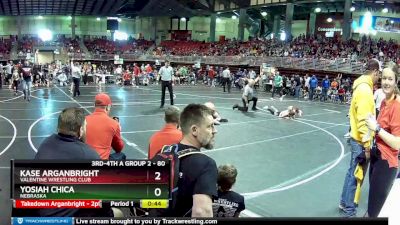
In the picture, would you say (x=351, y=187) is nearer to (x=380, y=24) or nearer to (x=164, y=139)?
(x=164, y=139)

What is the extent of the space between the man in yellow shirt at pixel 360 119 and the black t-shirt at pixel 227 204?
6.71ft

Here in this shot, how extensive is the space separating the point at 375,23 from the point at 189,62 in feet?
62.9

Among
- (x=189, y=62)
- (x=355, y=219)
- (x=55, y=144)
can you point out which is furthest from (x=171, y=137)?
(x=189, y=62)

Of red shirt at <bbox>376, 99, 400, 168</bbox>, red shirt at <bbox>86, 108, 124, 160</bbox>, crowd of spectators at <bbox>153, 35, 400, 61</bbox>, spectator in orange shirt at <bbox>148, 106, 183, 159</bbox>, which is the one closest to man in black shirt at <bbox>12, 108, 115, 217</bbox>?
spectator in orange shirt at <bbox>148, 106, 183, 159</bbox>

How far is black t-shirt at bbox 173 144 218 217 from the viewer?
8.50 feet

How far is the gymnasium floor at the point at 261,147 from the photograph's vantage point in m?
6.76

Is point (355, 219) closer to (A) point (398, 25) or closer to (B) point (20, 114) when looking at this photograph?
(B) point (20, 114)

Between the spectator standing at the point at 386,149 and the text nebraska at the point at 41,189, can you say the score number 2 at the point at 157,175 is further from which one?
the spectator standing at the point at 386,149

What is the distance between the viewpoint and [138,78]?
31.7 m

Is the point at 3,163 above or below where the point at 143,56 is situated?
below

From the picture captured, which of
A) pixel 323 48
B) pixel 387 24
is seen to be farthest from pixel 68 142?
pixel 387 24

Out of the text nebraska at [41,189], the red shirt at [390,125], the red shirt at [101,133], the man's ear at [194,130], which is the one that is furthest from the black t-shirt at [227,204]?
the red shirt at [101,133]
